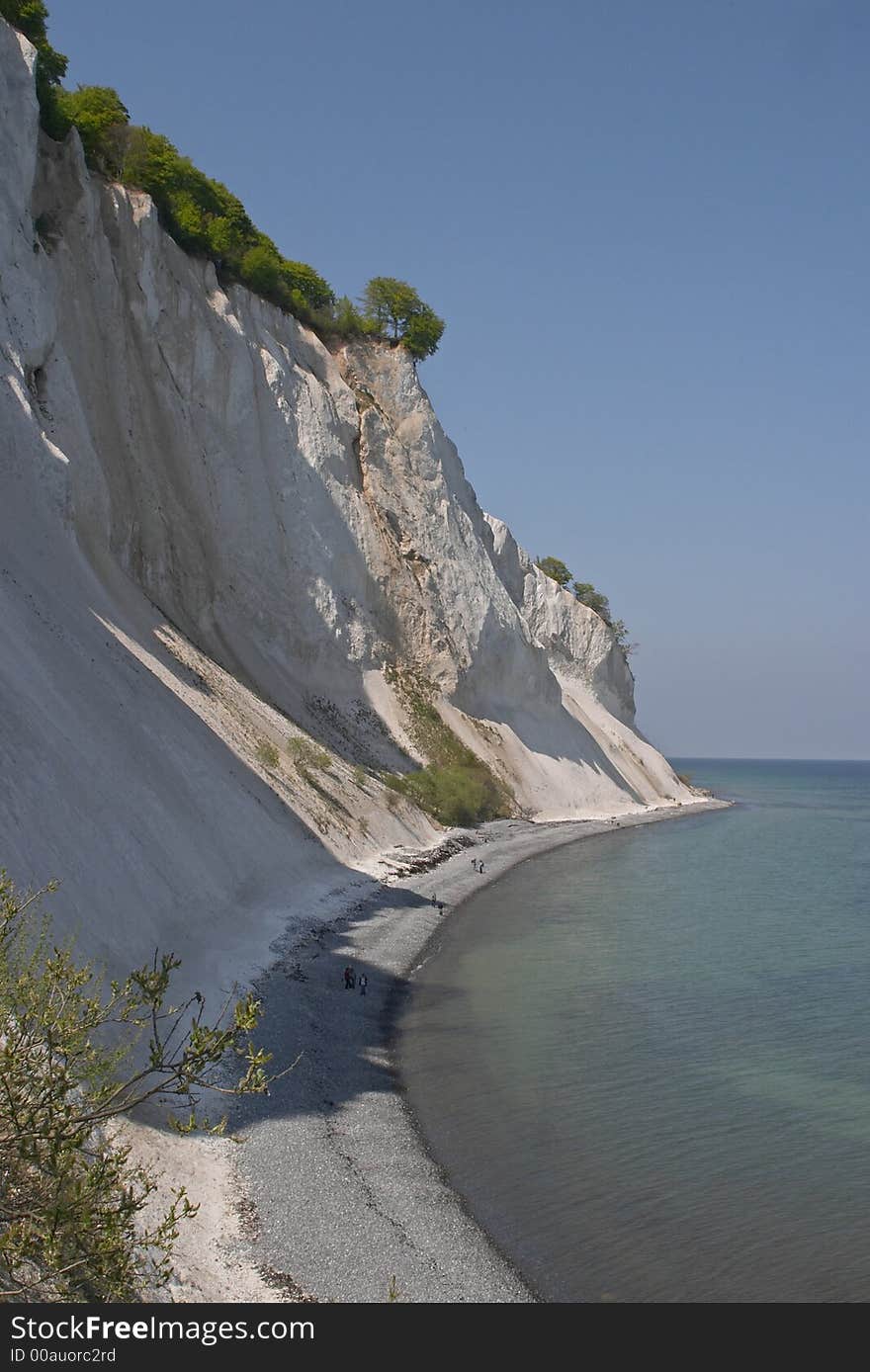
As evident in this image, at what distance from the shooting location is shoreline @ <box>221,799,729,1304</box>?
35.4 ft

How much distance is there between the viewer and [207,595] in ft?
130

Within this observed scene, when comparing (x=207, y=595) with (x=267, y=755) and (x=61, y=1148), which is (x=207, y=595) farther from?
(x=61, y=1148)

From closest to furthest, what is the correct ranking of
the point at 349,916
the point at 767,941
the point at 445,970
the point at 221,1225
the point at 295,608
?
1. the point at 221,1225
2. the point at 445,970
3. the point at 349,916
4. the point at 767,941
5. the point at 295,608

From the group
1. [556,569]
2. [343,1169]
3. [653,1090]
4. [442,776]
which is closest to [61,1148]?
[343,1169]

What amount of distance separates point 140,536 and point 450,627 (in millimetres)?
19890

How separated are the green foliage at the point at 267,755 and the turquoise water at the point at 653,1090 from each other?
736 cm

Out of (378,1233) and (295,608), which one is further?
(295,608)

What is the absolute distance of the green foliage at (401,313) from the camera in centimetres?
5516

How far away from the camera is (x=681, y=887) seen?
38.9 meters

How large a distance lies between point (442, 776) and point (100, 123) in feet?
95.8

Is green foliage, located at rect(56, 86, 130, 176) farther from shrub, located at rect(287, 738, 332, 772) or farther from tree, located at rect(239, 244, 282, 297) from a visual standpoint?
shrub, located at rect(287, 738, 332, 772)

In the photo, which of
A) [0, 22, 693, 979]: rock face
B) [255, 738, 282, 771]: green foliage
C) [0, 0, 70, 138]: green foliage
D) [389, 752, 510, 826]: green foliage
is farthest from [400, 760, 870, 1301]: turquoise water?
[0, 0, 70, 138]: green foliage
